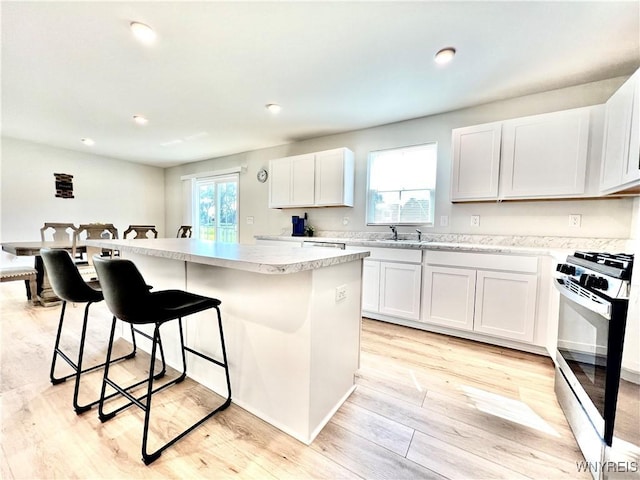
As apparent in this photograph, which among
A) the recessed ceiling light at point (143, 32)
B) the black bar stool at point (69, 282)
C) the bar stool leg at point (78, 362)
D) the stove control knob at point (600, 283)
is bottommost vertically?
the bar stool leg at point (78, 362)

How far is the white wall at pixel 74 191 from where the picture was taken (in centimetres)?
437

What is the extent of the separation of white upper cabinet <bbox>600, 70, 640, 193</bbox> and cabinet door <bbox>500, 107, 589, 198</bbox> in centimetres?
15

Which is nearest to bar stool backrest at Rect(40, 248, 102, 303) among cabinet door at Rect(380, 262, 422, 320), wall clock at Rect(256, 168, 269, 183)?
cabinet door at Rect(380, 262, 422, 320)

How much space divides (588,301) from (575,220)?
1.73 m

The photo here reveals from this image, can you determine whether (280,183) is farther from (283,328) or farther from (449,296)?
(283,328)

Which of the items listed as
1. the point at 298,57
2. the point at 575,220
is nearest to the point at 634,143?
the point at 575,220

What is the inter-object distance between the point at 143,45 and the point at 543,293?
372 centimetres

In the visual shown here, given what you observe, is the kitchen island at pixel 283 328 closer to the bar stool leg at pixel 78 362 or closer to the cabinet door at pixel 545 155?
the bar stool leg at pixel 78 362

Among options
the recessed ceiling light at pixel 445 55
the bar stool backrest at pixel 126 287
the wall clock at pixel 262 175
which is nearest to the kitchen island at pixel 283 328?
the bar stool backrest at pixel 126 287

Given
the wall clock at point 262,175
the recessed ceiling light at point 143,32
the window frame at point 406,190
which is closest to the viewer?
the recessed ceiling light at point 143,32

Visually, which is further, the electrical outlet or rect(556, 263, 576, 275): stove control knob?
the electrical outlet

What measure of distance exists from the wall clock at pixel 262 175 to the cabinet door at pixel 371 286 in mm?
2611

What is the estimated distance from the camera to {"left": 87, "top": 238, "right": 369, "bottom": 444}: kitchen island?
132 centimetres

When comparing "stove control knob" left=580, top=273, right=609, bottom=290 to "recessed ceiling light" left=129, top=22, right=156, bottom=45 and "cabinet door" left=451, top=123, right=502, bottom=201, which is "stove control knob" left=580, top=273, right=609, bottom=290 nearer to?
"cabinet door" left=451, top=123, right=502, bottom=201
